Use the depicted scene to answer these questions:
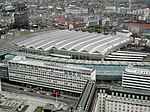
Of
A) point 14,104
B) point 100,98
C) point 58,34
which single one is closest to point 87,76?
point 100,98

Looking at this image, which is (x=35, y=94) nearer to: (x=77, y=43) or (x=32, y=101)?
(x=32, y=101)

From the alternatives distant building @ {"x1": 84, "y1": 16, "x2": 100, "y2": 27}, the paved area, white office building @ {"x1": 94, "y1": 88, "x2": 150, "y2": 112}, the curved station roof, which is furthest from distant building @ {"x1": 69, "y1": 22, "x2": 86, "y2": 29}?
white office building @ {"x1": 94, "y1": 88, "x2": 150, "y2": 112}

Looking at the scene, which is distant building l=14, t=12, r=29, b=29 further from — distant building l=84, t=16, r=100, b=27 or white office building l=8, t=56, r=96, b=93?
white office building l=8, t=56, r=96, b=93

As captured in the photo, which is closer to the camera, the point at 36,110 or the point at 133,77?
the point at 36,110

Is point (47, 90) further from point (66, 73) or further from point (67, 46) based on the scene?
point (67, 46)

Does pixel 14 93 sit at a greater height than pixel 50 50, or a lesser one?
lesser
